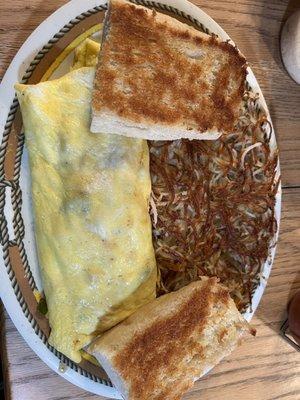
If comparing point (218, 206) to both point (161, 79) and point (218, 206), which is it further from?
point (161, 79)

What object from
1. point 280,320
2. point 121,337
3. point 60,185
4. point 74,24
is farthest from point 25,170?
point 280,320

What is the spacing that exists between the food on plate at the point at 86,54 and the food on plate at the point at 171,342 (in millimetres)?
862

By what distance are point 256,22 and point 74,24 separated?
2.96ft

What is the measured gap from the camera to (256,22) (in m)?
2.30

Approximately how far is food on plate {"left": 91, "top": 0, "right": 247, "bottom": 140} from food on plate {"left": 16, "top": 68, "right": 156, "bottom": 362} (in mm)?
107

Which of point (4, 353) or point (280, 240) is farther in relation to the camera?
point (280, 240)

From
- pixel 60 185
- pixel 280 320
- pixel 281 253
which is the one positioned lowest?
pixel 280 320

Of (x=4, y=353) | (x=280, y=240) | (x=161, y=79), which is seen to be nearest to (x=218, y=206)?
(x=280, y=240)

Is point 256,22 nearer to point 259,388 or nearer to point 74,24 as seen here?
point 74,24

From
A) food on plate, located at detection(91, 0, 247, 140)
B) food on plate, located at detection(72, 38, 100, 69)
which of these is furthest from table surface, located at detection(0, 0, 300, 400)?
food on plate, located at detection(72, 38, 100, 69)

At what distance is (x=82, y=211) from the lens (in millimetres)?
1756

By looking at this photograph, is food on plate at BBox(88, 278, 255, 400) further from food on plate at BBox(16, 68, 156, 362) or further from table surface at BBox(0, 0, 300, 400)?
table surface at BBox(0, 0, 300, 400)

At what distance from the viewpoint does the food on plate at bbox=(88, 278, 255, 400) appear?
1775 mm

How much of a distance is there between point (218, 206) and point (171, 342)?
57 cm
